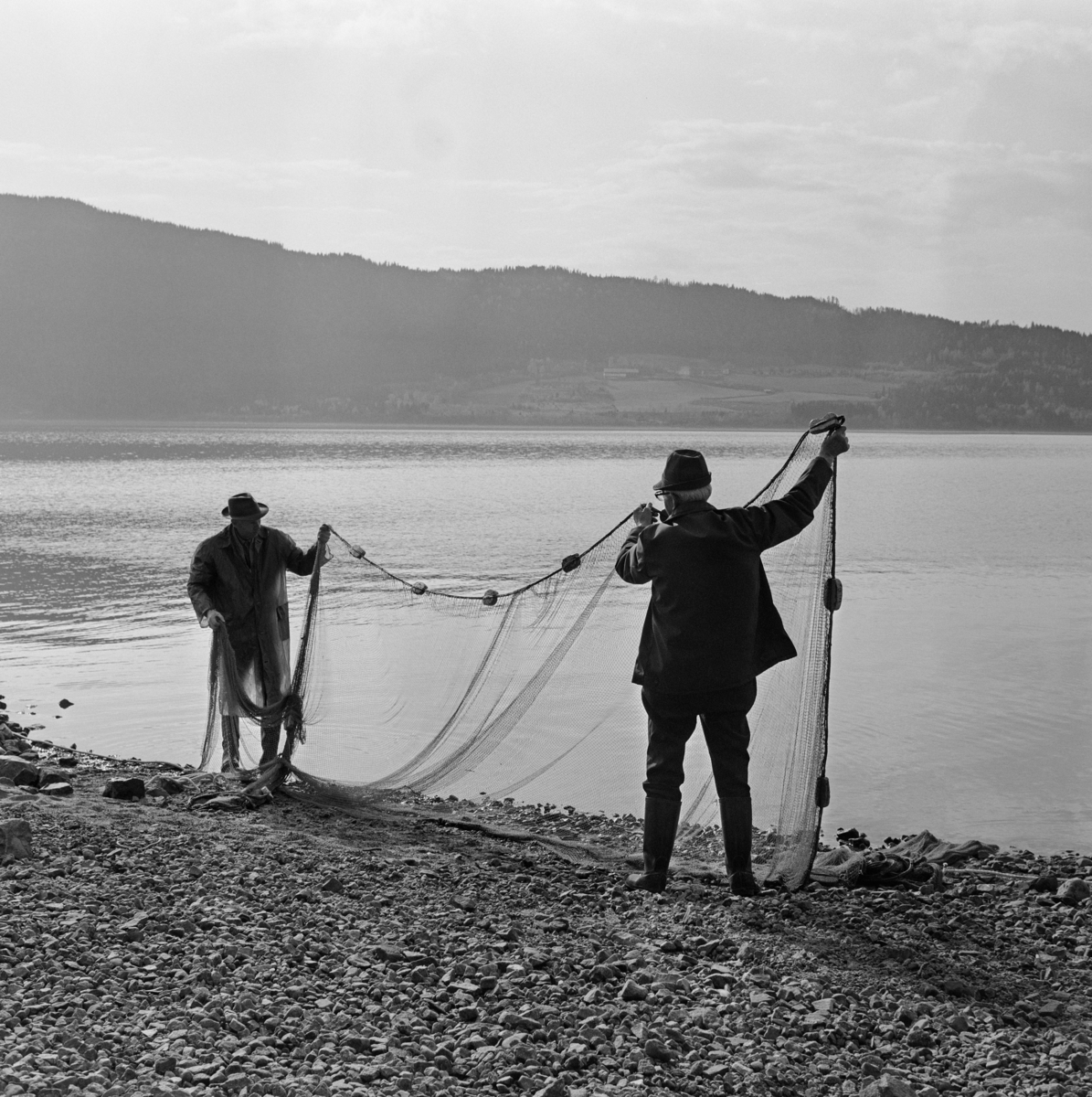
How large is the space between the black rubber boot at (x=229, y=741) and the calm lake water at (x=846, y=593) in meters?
1.55

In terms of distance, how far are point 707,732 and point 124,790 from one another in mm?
3610

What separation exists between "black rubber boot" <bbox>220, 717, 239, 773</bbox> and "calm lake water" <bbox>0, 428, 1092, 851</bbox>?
1.55 m

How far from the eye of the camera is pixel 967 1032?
4.57 metres

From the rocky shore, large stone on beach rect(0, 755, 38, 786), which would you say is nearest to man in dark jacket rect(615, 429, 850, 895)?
the rocky shore

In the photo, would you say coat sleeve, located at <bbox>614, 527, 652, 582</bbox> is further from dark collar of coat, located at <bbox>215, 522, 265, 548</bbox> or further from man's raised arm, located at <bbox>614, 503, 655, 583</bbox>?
dark collar of coat, located at <bbox>215, 522, 265, 548</bbox>

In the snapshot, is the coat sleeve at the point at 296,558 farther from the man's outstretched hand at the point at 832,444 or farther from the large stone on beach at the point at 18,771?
the man's outstretched hand at the point at 832,444

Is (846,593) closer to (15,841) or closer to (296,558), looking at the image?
(296,558)

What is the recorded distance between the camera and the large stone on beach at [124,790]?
25.1 feet

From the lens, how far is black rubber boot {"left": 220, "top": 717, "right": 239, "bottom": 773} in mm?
8719

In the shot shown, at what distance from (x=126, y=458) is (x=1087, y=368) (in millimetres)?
135656

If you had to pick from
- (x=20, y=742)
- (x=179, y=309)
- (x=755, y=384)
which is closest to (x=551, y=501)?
(x=20, y=742)

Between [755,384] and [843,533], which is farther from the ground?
[755,384]

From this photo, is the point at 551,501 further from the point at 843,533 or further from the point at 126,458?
the point at 126,458

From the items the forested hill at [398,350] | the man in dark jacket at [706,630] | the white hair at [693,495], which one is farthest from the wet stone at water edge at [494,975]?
the forested hill at [398,350]
